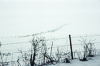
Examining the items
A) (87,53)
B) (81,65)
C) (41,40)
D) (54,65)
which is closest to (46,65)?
(54,65)

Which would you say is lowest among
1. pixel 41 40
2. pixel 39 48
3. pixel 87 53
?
pixel 87 53

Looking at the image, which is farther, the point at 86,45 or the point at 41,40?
the point at 86,45

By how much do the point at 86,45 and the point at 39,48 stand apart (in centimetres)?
293

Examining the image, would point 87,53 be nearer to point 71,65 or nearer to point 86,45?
point 86,45

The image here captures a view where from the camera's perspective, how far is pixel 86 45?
271 inches

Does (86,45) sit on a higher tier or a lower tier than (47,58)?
higher

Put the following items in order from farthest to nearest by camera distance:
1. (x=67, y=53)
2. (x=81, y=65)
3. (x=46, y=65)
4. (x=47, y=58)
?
(x=67, y=53) → (x=47, y=58) → (x=46, y=65) → (x=81, y=65)

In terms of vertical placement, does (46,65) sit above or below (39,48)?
below

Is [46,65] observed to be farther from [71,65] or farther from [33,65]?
[71,65]

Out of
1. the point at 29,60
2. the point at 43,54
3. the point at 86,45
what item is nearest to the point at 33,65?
the point at 29,60

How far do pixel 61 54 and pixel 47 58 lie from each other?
2.81ft

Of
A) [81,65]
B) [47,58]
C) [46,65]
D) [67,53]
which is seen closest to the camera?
[81,65]

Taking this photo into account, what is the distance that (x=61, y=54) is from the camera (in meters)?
6.54

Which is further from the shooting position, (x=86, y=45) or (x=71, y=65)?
(x=86, y=45)
